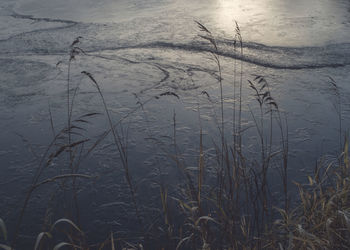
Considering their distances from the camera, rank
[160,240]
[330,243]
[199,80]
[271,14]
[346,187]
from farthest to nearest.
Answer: [271,14]
[199,80]
[160,240]
[346,187]
[330,243]

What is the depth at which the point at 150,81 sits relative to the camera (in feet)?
14.4

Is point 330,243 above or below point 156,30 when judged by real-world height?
below

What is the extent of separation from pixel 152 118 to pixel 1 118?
138cm

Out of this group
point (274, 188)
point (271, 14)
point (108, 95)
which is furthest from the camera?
point (271, 14)

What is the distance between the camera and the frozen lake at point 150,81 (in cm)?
275

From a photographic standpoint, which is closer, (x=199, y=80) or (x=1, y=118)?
(x=1, y=118)

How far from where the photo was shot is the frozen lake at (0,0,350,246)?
2752 mm

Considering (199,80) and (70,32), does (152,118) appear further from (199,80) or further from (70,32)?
(70,32)

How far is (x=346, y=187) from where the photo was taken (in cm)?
196

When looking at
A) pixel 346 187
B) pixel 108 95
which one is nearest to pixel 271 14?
pixel 108 95

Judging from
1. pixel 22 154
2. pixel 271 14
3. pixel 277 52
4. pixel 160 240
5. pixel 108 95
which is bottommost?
pixel 160 240

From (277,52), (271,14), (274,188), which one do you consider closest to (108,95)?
(274,188)

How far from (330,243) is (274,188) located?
0.90 m

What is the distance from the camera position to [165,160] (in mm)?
2875
